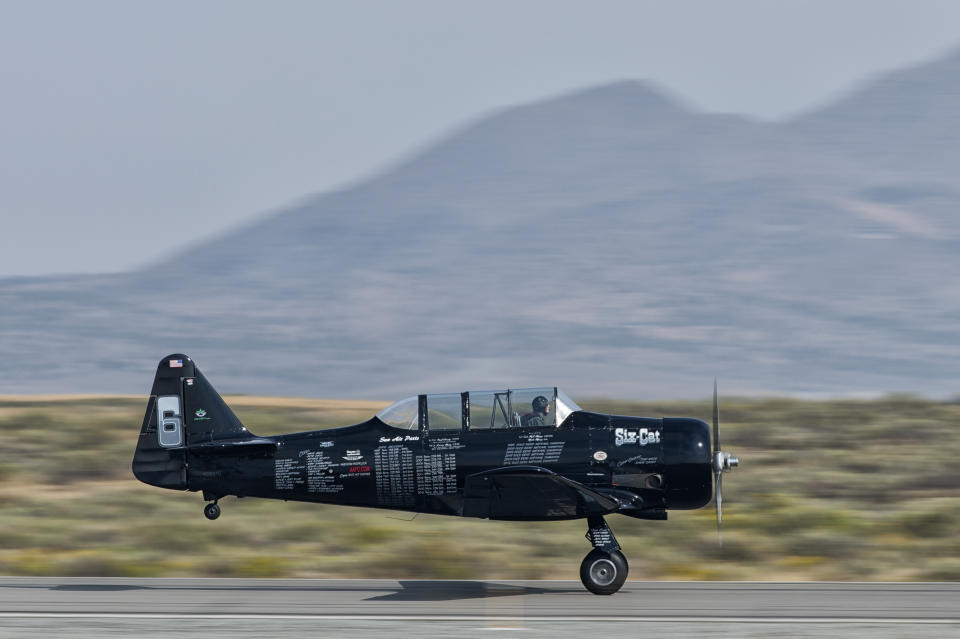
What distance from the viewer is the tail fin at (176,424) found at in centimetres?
1570

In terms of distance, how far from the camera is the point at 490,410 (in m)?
14.9

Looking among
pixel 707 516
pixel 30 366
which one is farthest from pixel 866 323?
pixel 707 516

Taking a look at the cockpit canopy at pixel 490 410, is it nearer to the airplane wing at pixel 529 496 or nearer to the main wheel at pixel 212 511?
the airplane wing at pixel 529 496

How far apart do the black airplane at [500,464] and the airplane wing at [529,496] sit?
14 millimetres

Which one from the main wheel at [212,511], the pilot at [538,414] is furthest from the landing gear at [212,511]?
the pilot at [538,414]

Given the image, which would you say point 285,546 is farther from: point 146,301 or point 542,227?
point 542,227

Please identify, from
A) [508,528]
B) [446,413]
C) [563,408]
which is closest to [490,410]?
[446,413]

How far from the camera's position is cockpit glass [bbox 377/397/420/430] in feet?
49.3

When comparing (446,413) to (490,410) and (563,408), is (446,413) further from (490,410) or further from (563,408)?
(563,408)

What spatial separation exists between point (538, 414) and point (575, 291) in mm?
101585

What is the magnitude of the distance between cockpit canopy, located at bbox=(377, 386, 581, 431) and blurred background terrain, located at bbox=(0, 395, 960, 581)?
3.44 metres

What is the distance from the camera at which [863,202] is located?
13975 centimetres

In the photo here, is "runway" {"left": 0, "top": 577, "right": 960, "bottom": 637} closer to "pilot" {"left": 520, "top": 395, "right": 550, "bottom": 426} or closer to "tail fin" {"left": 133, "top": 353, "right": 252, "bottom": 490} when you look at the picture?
"tail fin" {"left": 133, "top": 353, "right": 252, "bottom": 490}

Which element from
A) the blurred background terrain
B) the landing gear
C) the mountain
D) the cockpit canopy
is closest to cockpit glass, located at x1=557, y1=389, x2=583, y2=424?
the cockpit canopy
